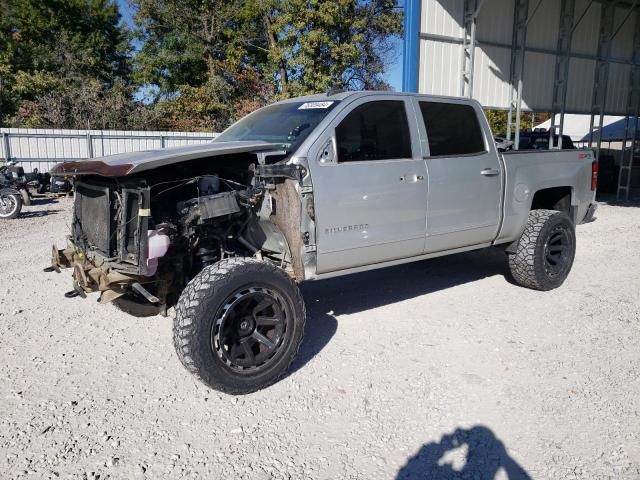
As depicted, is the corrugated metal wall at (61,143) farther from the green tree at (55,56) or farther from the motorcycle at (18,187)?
the green tree at (55,56)

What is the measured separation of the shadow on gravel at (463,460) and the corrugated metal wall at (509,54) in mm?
9796

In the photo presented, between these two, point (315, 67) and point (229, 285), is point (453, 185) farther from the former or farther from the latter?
point (315, 67)

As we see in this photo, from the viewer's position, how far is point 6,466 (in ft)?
9.33

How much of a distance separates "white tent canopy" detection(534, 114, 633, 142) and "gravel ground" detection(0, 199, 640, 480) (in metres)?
18.6

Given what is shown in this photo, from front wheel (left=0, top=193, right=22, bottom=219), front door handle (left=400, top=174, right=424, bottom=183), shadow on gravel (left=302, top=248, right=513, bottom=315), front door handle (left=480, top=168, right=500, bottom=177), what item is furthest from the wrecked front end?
front wheel (left=0, top=193, right=22, bottom=219)

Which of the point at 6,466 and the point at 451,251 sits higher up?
the point at 451,251

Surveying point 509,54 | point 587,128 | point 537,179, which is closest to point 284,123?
point 537,179

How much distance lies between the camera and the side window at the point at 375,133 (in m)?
4.18

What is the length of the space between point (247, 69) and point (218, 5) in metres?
3.21

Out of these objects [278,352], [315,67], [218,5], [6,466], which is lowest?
→ [6,466]

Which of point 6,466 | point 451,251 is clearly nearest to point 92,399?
point 6,466

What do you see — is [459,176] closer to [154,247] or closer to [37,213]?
[154,247]

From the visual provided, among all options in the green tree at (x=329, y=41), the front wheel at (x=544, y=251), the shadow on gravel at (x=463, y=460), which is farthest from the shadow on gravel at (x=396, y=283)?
the green tree at (x=329, y=41)

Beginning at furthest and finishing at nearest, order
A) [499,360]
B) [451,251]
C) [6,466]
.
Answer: [451,251] < [499,360] < [6,466]
